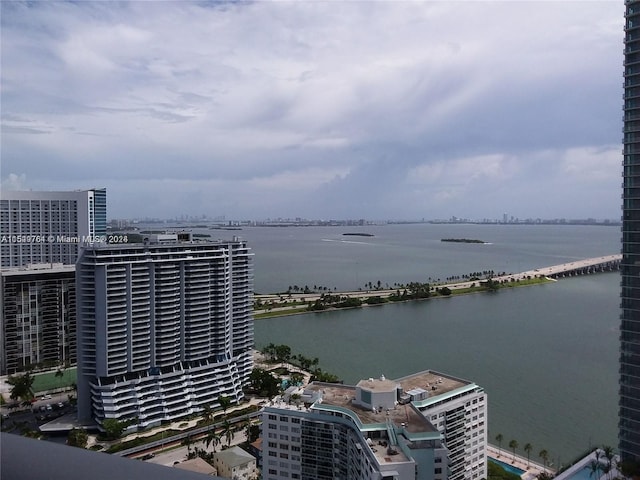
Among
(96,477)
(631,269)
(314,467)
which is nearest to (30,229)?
(314,467)

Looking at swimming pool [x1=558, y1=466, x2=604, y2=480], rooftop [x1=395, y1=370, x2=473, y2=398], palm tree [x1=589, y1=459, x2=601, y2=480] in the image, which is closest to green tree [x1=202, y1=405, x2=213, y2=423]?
rooftop [x1=395, y1=370, x2=473, y2=398]

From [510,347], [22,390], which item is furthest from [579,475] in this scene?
[22,390]

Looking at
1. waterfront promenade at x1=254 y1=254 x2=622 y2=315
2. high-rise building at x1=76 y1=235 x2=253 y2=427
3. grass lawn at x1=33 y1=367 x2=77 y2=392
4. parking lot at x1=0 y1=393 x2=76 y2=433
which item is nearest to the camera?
high-rise building at x1=76 y1=235 x2=253 y2=427

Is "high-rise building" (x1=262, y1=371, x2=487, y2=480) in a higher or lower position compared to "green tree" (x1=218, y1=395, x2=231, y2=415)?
higher

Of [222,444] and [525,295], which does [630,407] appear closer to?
[222,444]

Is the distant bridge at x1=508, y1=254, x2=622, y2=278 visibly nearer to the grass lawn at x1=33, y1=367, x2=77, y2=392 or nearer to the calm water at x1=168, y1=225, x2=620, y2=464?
the calm water at x1=168, y1=225, x2=620, y2=464

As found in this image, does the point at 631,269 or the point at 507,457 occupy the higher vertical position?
the point at 631,269

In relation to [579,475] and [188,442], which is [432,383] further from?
[188,442]
